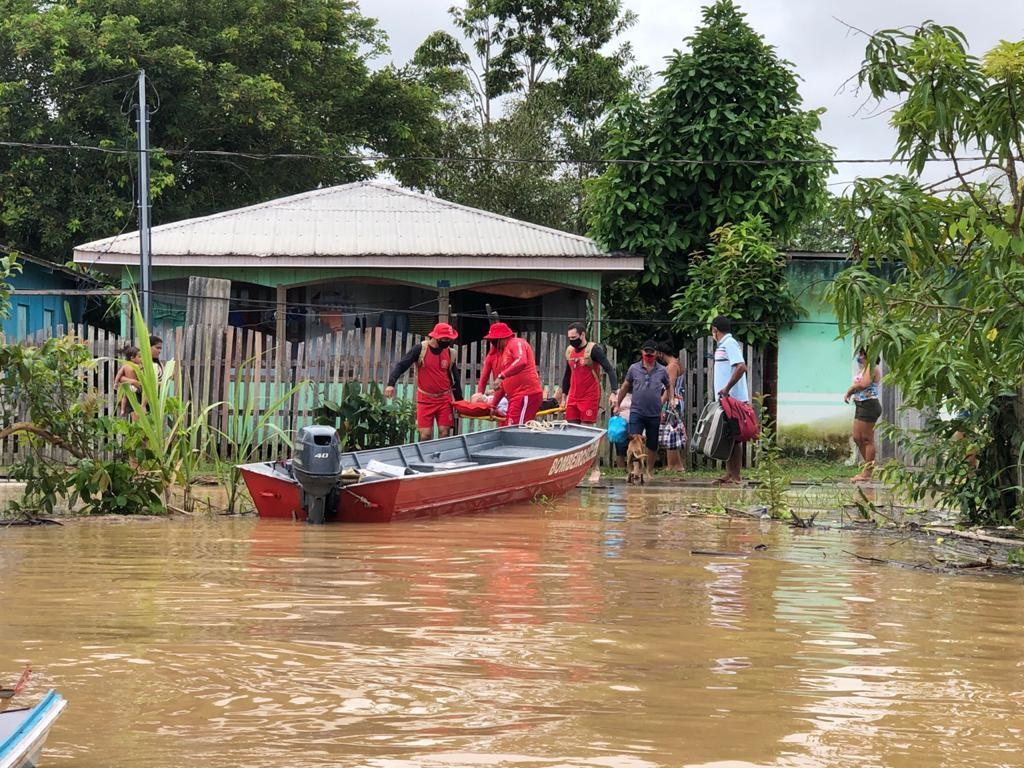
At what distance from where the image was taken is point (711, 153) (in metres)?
20.3

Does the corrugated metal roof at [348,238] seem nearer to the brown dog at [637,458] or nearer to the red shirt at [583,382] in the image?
the red shirt at [583,382]

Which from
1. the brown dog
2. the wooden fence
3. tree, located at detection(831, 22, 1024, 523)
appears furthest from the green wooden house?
tree, located at detection(831, 22, 1024, 523)

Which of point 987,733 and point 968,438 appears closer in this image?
point 987,733

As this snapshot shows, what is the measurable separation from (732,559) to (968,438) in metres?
2.41

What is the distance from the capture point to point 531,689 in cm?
519

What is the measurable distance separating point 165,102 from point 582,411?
54.7ft

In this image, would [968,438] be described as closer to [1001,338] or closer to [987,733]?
[1001,338]

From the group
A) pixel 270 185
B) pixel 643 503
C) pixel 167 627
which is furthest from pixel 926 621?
pixel 270 185

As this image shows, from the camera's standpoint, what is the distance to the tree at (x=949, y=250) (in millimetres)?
8867

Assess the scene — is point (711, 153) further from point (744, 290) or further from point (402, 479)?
point (402, 479)

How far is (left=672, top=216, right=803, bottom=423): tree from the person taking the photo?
1938cm

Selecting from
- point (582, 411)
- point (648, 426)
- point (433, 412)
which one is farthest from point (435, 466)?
point (648, 426)

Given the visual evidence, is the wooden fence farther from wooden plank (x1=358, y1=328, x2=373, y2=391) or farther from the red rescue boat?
the red rescue boat

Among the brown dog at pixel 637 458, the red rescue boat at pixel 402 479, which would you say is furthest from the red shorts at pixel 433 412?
the brown dog at pixel 637 458
